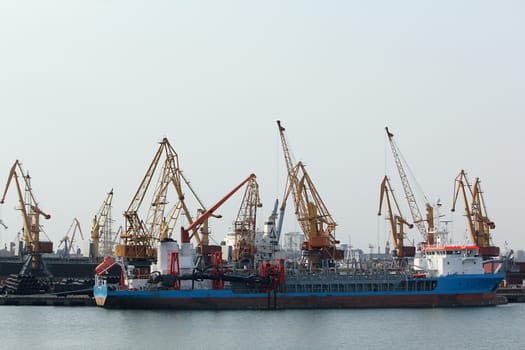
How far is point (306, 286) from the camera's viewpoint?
9488 centimetres

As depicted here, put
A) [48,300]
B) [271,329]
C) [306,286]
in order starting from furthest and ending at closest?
1. [48,300]
2. [306,286]
3. [271,329]

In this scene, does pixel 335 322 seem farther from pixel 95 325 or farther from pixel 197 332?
pixel 95 325

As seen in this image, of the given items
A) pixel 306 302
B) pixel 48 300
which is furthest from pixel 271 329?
pixel 48 300

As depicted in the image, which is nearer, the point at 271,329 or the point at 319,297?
the point at 271,329

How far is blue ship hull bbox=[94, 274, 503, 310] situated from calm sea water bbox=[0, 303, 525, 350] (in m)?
1.79

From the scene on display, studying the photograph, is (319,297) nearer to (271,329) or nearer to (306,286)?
(306,286)

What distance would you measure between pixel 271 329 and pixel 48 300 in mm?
43497

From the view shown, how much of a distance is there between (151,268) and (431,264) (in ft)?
96.1

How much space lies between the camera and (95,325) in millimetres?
82062

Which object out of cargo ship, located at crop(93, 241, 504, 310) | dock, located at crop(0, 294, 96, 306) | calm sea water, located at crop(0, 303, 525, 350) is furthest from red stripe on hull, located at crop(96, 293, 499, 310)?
dock, located at crop(0, 294, 96, 306)

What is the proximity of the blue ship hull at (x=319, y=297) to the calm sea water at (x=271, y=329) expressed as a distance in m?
1.79

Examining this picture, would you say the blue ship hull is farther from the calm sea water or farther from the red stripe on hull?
the calm sea water

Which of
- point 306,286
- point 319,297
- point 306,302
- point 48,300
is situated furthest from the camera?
point 48,300

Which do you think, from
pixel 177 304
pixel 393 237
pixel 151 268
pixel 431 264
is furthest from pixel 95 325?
pixel 393 237
